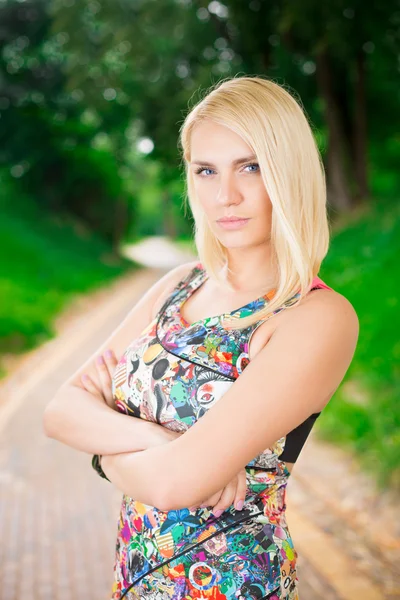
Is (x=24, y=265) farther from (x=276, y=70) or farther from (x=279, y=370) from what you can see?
(x=279, y=370)

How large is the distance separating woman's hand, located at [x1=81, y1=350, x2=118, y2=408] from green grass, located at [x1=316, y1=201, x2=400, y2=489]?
2720 millimetres

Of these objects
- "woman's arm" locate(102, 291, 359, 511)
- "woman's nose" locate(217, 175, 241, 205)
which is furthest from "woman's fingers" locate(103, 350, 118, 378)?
"woman's nose" locate(217, 175, 241, 205)

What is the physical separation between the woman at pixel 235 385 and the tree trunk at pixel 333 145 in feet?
33.5

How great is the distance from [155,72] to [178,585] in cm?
1164

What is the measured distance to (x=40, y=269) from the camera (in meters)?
12.3

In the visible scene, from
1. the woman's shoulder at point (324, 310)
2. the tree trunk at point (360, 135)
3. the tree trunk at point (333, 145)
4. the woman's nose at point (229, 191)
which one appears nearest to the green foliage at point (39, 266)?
the tree trunk at point (333, 145)

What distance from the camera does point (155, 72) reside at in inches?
476

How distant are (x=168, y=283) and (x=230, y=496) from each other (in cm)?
66

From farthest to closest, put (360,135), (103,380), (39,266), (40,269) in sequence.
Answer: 1. (39,266)
2. (40,269)
3. (360,135)
4. (103,380)

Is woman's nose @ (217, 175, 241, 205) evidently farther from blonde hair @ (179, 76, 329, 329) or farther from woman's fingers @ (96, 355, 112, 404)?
woman's fingers @ (96, 355, 112, 404)

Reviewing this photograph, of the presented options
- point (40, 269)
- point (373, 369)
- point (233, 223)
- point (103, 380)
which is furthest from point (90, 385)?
point (40, 269)

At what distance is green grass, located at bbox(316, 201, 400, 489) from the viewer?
4.37 m

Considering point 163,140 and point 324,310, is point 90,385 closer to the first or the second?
point 324,310

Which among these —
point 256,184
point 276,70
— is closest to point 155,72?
→ point 276,70
